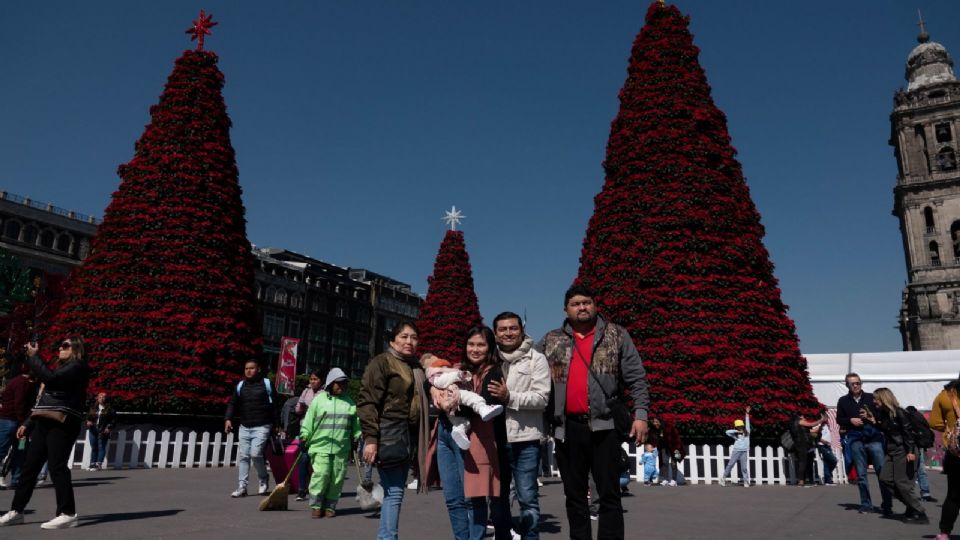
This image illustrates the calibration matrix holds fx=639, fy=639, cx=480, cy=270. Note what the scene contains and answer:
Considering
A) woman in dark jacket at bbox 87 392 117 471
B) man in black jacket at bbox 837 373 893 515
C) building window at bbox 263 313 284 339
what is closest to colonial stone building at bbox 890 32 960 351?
man in black jacket at bbox 837 373 893 515

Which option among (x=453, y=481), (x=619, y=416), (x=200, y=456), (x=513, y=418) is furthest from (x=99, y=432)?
(x=619, y=416)

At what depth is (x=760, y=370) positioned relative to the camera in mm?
14359

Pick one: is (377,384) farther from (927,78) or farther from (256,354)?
(927,78)

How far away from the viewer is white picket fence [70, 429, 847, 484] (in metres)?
13.9

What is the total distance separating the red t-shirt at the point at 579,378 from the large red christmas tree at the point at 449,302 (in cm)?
2715

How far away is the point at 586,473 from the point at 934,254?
2909 inches

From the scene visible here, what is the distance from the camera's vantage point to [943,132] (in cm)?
6438

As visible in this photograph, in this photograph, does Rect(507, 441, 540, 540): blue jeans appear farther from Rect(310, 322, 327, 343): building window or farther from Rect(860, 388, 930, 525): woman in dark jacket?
Rect(310, 322, 327, 343): building window

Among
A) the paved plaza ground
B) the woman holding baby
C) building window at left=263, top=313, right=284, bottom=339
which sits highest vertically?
building window at left=263, top=313, right=284, bottom=339

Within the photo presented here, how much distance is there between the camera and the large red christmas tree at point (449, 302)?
107ft

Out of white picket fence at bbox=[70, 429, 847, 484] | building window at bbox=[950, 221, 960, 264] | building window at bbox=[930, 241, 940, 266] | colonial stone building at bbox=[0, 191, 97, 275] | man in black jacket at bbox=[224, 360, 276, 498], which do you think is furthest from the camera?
building window at bbox=[930, 241, 940, 266]

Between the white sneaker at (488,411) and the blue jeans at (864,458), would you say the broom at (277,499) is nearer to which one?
the white sneaker at (488,411)

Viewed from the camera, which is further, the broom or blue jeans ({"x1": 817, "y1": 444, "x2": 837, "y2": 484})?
blue jeans ({"x1": 817, "y1": 444, "x2": 837, "y2": 484})

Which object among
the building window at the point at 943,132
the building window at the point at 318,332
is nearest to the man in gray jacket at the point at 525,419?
the building window at the point at 318,332
